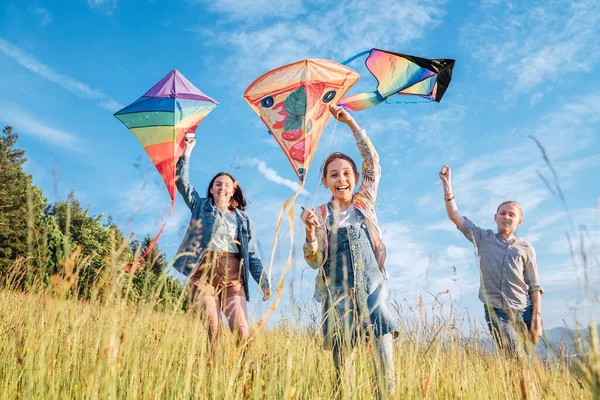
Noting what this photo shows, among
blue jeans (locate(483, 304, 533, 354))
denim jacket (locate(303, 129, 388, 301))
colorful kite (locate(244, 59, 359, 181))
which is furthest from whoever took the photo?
colorful kite (locate(244, 59, 359, 181))

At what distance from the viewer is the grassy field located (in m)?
2.09

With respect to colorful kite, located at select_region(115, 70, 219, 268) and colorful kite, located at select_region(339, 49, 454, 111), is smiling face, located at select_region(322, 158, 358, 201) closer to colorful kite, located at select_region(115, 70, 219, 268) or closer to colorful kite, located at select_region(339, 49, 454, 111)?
colorful kite, located at select_region(339, 49, 454, 111)

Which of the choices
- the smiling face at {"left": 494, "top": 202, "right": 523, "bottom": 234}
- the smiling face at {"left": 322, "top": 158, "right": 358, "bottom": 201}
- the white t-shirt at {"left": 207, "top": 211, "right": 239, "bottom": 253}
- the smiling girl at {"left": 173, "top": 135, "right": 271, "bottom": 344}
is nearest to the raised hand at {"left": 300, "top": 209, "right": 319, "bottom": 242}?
the smiling face at {"left": 322, "top": 158, "right": 358, "bottom": 201}

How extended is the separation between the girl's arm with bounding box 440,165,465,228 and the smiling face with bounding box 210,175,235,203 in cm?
201

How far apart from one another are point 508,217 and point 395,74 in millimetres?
1874

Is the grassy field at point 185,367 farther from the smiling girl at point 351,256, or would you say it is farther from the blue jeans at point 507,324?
the blue jeans at point 507,324

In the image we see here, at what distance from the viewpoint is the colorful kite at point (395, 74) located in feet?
16.2

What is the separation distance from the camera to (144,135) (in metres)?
5.35

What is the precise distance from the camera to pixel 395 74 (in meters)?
5.05

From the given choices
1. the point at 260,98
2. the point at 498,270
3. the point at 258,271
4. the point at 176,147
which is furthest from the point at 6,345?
the point at 498,270

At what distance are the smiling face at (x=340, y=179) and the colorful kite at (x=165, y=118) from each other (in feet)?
7.37

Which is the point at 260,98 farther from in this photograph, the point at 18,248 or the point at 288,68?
the point at 18,248

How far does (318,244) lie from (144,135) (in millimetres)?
3027

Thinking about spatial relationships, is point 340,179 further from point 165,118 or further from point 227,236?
point 165,118
